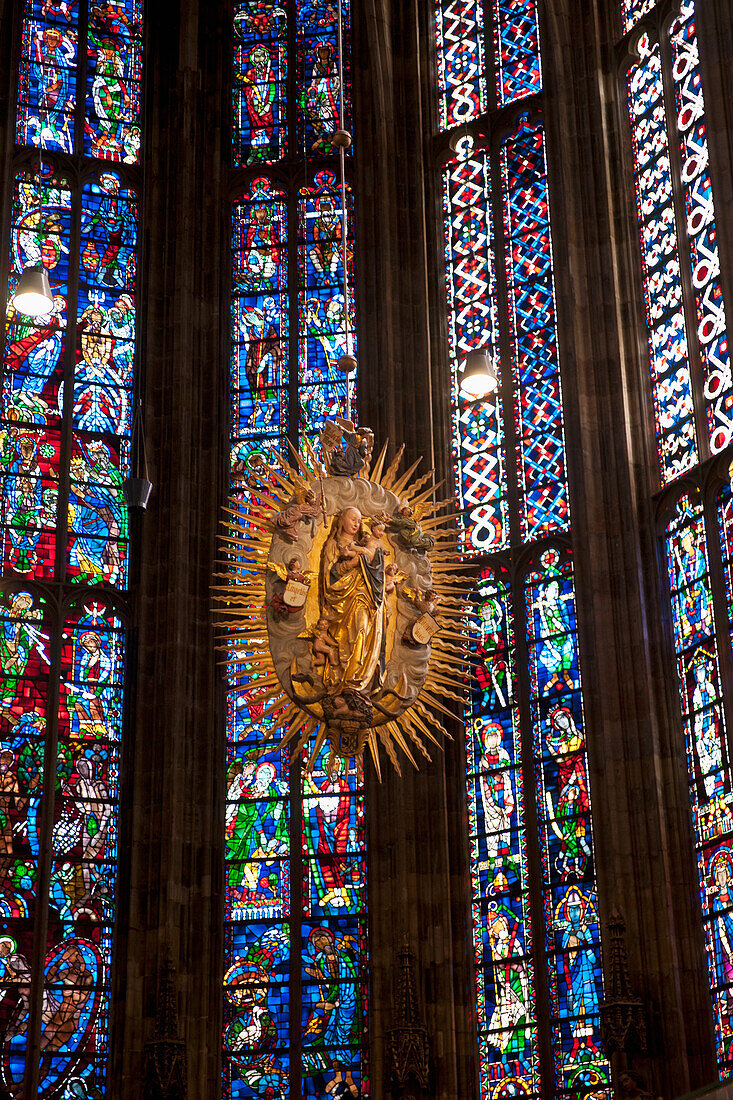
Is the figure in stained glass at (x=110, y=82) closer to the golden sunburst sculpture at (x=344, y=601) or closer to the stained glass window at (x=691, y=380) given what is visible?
the stained glass window at (x=691, y=380)

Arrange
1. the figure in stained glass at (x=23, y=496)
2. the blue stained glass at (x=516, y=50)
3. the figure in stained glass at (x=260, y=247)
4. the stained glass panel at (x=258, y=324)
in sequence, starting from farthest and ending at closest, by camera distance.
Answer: the figure in stained glass at (x=260, y=247), the stained glass panel at (x=258, y=324), the blue stained glass at (x=516, y=50), the figure in stained glass at (x=23, y=496)

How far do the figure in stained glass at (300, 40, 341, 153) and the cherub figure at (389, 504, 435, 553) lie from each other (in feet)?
30.9

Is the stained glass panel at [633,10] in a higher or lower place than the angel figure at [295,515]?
higher

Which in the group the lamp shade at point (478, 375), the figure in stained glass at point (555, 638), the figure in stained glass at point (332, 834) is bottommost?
the figure in stained glass at point (332, 834)

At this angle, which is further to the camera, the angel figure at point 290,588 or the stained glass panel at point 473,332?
the stained glass panel at point 473,332

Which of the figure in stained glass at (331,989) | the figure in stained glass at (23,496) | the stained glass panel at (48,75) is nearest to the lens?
the figure in stained glass at (331,989)

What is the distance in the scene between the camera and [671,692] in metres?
18.6

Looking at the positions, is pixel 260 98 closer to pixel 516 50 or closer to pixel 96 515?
pixel 516 50

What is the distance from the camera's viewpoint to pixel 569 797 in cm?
1941

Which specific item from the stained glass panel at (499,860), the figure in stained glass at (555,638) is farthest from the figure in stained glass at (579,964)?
the figure in stained glass at (555,638)

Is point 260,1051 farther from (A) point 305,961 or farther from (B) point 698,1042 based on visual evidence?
(B) point 698,1042

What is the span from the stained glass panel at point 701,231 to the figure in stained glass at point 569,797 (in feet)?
10.0

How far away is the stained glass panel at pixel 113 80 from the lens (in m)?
23.8

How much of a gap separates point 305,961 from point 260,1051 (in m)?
0.95
